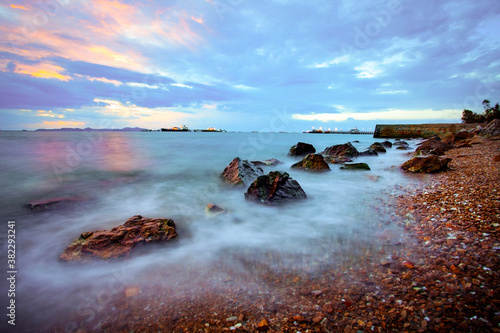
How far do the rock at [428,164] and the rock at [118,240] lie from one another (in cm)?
902

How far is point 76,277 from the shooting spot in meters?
3.04

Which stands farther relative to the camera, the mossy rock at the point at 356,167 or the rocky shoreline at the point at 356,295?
the mossy rock at the point at 356,167

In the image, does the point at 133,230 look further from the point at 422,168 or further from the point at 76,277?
the point at 422,168

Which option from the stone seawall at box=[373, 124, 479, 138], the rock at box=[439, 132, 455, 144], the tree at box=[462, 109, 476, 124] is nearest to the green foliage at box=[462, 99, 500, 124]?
the tree at box=[462, 109, 476, 124]

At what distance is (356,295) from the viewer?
2.34 meters

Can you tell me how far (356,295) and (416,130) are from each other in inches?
2289

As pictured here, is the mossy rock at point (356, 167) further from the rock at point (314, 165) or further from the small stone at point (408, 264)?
the small stone at point (408, 264)

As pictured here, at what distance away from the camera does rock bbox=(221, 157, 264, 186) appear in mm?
7998

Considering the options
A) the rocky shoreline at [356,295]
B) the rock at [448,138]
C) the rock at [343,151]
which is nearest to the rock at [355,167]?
the rock at [343,151]

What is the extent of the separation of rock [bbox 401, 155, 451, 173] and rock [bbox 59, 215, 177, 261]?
902 cm

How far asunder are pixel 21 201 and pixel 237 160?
6.83 meters

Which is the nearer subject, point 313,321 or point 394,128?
point 313,321

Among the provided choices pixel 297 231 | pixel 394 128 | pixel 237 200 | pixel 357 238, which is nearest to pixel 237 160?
pixel 237 200

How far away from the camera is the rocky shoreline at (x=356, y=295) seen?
198 cm
